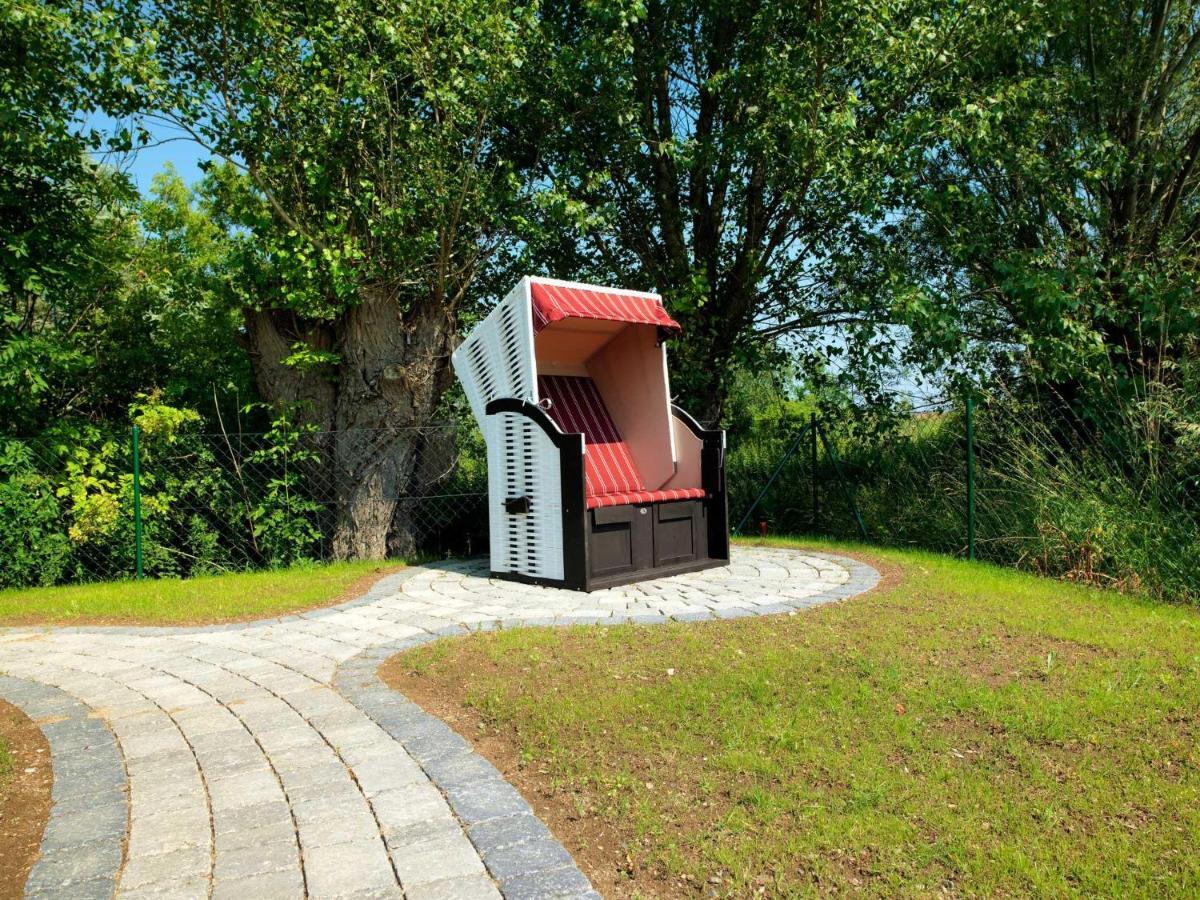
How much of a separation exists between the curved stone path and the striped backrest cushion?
2.22 metres

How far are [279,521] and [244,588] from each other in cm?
159

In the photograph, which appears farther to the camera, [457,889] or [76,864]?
[76,864]

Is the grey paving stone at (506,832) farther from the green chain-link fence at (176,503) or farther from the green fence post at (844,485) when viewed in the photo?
the green fence post at (844,485)

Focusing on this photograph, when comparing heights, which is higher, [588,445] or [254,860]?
[588,445]

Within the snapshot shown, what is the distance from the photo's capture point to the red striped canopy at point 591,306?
280 inches

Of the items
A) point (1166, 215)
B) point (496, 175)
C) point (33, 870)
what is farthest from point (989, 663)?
point (1166, 215)

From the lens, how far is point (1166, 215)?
10156 mm

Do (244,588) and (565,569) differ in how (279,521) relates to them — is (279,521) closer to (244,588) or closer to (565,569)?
(244,588)

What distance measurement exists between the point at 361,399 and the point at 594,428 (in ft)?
8.74

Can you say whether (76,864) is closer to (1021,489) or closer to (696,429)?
(696,429)

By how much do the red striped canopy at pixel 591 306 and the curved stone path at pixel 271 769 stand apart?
2.50 meters

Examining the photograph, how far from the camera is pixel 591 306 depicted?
7418mm

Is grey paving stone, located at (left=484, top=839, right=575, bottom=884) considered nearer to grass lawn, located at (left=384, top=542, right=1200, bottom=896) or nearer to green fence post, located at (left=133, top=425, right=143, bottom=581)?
grass lawn, located at (left=384, top=542, right=1200, bottom=896)

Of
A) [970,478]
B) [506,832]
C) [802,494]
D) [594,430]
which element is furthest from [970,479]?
[506,832]
